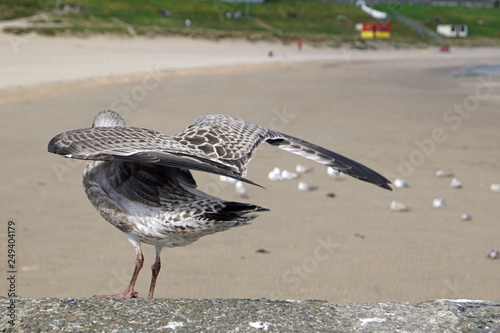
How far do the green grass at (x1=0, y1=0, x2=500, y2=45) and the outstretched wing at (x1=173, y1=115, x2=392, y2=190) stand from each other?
3648 centimetres

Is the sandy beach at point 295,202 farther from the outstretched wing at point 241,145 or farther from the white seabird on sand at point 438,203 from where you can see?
the outstretched wing at point 241,145

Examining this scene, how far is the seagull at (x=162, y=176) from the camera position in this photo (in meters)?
3.56

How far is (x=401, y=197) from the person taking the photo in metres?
9.31

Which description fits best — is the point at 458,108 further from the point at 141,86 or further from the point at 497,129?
the point at 141,86

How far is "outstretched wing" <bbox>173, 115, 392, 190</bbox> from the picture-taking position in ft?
12.5

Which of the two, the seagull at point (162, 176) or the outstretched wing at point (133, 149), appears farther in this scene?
the seagull at point (162, 176)

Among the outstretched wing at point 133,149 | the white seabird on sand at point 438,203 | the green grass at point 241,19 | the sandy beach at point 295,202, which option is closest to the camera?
the outstretched wing at point 133,149

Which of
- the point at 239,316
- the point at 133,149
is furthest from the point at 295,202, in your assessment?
the point at 133,149

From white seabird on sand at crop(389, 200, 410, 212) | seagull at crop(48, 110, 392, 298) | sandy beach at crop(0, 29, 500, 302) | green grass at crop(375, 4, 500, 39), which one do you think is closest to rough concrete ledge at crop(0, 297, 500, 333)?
seagull at crop(48, 110, 392, 298)

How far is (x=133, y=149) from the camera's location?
3.46 metres

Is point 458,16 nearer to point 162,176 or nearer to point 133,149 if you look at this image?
point 162,176

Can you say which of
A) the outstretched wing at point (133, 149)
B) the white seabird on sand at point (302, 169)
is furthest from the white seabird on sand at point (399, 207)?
the outstretched wing at point (133, 149)

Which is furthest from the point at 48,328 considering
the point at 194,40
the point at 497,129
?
the point at 194,40

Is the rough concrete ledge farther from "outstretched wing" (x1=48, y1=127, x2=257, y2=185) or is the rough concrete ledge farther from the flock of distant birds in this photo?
the flock of distant birds
